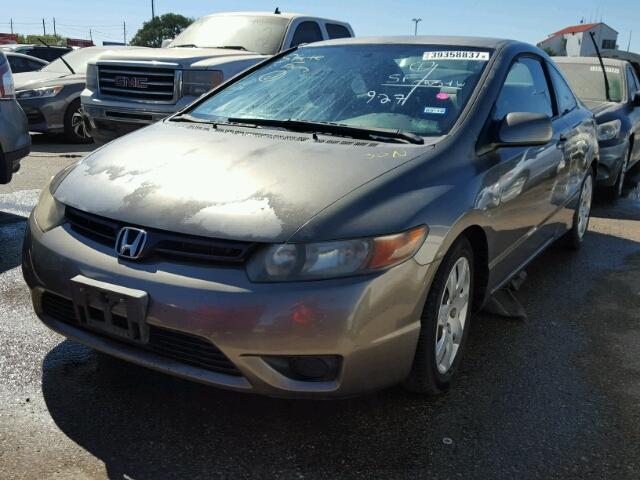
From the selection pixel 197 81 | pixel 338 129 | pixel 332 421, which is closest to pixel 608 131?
Answer: pixel 197 81

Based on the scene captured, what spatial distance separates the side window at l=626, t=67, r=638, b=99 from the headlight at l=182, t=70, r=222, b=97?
5097 millimetres

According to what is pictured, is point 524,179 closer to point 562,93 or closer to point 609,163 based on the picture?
point 562,93

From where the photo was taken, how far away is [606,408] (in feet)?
9.48

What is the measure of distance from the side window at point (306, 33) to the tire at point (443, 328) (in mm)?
5972

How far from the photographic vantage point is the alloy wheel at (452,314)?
284 centimetres

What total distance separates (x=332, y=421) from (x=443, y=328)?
25.0 inches

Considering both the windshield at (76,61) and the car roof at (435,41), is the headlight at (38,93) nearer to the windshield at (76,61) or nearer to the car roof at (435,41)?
the windshield at (76,61)

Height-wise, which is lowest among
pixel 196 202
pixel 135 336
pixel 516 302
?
pixel 516 302

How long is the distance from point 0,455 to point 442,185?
197cm

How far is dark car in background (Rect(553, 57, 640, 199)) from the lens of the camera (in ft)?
23.9

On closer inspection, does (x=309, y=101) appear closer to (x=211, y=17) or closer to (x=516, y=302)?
(x=516, y=302)

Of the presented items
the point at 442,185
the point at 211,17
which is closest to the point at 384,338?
the point at 442,185

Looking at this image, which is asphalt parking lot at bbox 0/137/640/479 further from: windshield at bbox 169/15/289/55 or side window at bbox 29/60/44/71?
side window at bbox 29/60/44/71

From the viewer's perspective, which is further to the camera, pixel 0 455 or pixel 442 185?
pixel 442 185
